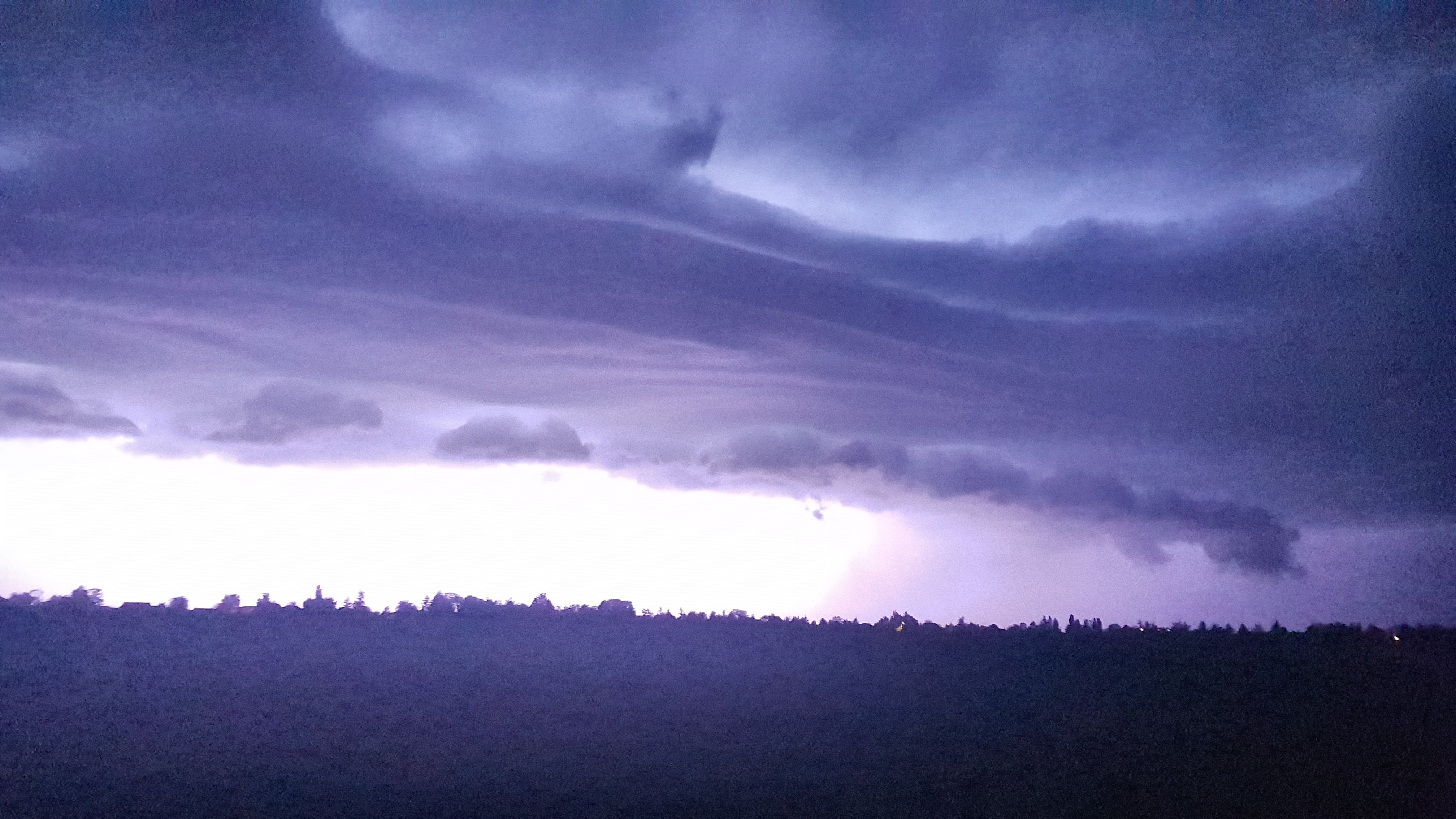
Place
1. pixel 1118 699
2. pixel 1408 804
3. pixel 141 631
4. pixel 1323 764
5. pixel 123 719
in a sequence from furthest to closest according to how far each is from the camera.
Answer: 1. pixel 141 631
2. pixel 1118 699
3. pixel 123 719
4. pixel 1323 764
5. pixel 1408 804

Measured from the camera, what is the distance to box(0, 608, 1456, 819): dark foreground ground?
146 ft

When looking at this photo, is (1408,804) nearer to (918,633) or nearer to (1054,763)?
(1054,763)

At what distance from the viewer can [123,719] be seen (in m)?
54.7

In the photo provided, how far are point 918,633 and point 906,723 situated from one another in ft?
71.3

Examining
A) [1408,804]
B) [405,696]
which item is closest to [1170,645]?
[1408,804]

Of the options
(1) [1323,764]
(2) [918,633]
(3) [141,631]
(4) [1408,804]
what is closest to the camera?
(4) [1408,804]

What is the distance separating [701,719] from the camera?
187 feet

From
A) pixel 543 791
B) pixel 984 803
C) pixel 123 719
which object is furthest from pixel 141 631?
pixel 984 803

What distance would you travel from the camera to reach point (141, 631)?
70.9 m

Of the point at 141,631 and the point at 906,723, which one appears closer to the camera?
the point at 906,723

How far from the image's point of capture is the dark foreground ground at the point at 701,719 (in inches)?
1748

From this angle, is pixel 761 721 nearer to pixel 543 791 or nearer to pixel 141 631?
pixel 543 791

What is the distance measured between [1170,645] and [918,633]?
16.4 metres

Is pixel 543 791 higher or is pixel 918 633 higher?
pixel 918 633
